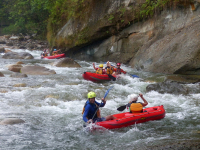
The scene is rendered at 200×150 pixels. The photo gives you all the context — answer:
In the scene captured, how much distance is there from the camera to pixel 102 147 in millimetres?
4070

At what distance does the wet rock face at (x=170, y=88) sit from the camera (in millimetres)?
7547

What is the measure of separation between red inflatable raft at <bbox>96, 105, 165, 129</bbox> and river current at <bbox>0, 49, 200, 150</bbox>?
105mm

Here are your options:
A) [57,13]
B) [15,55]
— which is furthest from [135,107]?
[57,13]

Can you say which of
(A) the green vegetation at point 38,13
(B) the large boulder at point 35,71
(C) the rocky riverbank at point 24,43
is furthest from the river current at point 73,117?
(C) the rocky riverbank at point 24,43

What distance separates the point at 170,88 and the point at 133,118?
9.86 feet

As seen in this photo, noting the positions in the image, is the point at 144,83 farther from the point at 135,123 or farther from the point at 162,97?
the point at 135,123

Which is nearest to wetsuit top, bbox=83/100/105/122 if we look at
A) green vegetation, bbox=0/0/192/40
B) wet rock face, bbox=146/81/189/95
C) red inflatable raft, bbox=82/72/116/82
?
wet rock face, bbox=146/81/189/95

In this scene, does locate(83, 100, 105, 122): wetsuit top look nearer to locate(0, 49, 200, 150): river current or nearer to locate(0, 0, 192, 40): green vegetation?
locate(0, 49, 200, 150): river current

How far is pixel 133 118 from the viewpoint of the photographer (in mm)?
5145

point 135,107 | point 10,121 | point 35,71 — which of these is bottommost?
point 10,121

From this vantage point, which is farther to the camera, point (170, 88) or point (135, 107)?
point (170, 88)

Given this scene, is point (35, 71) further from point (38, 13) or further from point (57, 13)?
point (38, 13)

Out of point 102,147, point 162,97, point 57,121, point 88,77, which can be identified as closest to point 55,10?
point 88,77

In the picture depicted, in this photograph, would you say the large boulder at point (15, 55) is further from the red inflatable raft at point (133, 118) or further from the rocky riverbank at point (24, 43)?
the red inflatable raft at point (133, 118)
